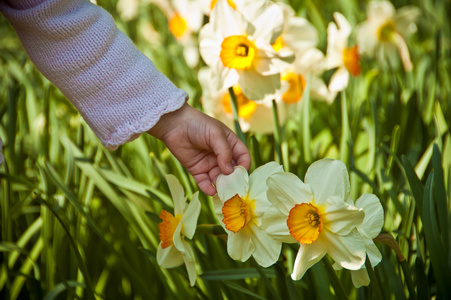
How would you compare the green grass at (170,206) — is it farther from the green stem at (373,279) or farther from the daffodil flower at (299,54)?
the daffodil flower at (299,54)

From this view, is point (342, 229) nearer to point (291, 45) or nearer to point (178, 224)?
point (178, 224)

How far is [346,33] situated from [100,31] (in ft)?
2.67

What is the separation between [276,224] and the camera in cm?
68

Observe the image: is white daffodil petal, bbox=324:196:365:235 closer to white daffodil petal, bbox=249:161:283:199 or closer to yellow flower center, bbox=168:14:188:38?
white daffodil petal, bbox=249:161:283:199

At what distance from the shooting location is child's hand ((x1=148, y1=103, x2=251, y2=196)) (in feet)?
2.73

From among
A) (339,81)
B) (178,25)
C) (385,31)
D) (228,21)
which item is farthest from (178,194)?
(178,25)

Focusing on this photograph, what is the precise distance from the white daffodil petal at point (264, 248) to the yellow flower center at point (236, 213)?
3cm

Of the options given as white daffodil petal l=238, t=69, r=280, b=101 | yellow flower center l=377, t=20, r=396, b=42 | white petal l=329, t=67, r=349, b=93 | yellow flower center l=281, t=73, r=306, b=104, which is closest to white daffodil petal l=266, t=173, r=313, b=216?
white daffodil petal l=238, t=69, r=280, b=101

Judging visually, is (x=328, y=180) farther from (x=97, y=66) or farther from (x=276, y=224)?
(x=97, y=66)

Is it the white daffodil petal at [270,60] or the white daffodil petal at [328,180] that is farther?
the white daffodil petal at [270,60]

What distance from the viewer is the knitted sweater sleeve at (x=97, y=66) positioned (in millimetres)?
861

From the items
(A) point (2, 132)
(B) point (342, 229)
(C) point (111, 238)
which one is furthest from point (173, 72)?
(B) point (342, 229)

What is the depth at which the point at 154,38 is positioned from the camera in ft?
7.76

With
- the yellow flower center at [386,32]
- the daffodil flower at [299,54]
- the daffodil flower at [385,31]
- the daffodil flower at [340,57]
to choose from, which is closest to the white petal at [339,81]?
the daffodil flower at [340,57]
